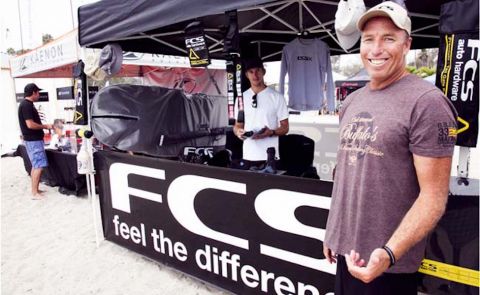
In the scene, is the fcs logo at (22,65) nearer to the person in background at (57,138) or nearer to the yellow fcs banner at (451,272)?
the person in background at (57,138)

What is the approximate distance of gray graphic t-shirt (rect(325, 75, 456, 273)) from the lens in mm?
953

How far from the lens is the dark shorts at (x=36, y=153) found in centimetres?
524

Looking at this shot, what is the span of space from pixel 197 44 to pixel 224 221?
146 cm

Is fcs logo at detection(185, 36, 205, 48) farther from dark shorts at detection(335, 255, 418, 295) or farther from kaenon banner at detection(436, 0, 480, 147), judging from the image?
dark shorts at detection(335, 255, 418, 295)

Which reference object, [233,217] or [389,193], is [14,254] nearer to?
[233,217]

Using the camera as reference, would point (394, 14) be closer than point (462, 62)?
Yes

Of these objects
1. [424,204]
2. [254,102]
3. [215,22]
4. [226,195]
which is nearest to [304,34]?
[215,22]

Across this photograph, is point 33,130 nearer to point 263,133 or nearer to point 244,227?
point 263,133

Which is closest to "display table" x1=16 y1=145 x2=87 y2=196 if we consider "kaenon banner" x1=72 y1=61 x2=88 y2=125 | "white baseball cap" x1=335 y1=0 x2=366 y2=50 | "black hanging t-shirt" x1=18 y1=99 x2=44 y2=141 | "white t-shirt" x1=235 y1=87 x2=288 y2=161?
"black hanging t-shirt" x1=18 y1=99 x2=44 y2=141

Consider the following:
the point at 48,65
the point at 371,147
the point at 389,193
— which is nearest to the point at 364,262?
the point at 389,193

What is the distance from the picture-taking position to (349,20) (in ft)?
5.14

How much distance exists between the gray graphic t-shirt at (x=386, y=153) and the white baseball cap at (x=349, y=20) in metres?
0.55

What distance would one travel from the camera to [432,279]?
5.73 feet

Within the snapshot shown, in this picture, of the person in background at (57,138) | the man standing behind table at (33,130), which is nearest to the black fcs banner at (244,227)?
the man standing behind table at (33,130)
